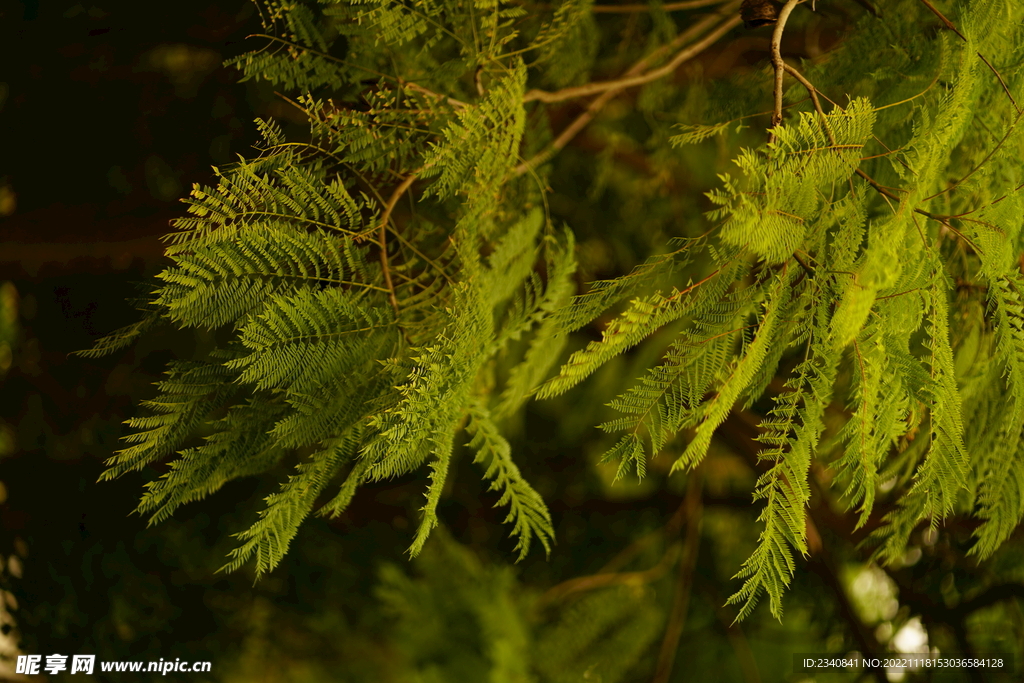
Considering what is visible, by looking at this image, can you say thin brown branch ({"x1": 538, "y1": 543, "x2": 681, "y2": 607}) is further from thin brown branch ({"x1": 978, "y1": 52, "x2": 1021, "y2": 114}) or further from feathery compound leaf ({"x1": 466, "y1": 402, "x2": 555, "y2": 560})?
thin brown branch ({"x1": 978, "y1": 52, "x2": 1021, "y2": 114})

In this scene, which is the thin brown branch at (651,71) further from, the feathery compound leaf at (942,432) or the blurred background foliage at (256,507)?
the feathery compound leaf at (942,432)

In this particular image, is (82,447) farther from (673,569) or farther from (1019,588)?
(1019,588)

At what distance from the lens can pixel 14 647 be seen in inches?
29.8

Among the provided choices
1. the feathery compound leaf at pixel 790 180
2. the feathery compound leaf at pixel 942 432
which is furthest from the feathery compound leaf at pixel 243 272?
the feathery compound leaf at pixel 942 432

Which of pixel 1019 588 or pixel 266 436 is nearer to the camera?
pixel 266 436

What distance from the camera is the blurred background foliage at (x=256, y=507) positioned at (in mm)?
734

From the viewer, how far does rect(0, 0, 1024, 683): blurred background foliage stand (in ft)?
2.41

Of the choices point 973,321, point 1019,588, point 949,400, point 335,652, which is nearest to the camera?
point 949,400

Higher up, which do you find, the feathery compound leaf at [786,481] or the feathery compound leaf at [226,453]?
the feathery compound leaf at [226,453]

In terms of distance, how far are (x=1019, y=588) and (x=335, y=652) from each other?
949mm

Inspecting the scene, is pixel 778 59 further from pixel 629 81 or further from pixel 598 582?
pixel 598 582

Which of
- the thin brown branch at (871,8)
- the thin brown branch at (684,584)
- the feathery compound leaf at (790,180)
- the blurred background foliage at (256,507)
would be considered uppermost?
the thin brown branch at (871,8)

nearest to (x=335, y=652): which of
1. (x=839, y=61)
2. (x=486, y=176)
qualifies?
(x=486, y=176)

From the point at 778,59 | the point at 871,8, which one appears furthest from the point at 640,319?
the point at 871,8
